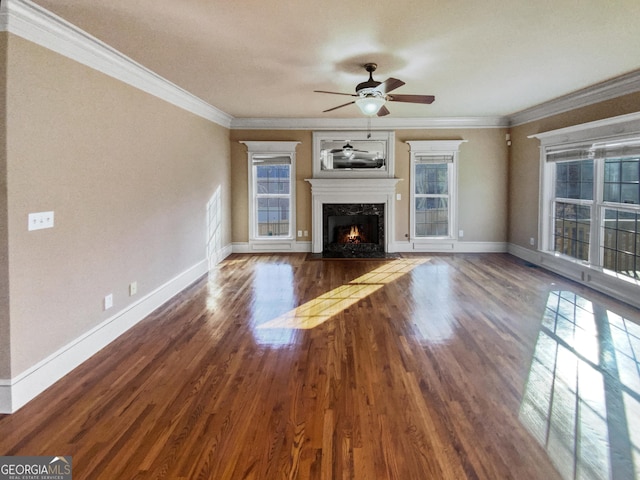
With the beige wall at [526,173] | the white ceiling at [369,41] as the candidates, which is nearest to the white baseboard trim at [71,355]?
the white ceiling at [369,41]

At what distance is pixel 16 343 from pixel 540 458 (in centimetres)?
312

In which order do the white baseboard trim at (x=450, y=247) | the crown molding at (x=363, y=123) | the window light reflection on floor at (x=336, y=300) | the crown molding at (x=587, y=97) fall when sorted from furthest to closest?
the white baseboard trim at (x=450, y=247) → the crown molding at (x=363, y=123) → the crown molding at (x=587, y=97) → the window light reflection on floor at (x=336, y=300)

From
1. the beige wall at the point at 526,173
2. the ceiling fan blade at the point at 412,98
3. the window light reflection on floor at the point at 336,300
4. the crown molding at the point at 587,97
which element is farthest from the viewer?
the beige wall at the point at 526,173

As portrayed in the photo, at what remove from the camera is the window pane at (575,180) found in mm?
5676

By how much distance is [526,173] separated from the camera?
7289 mm

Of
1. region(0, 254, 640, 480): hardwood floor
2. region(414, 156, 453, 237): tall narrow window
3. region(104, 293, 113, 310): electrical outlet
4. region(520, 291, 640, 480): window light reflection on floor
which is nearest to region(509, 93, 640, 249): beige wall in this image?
region(414, 156, 453, 237): tall narrow window

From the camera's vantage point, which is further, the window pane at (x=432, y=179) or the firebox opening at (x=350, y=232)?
the firebox opening at (x=350, y=232)

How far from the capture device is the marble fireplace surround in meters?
8.02

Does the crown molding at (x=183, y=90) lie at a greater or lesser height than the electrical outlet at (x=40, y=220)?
greater

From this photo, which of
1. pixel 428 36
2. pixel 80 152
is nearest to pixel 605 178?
pixel 428 36

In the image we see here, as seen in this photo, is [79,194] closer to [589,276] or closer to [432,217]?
[589,276]

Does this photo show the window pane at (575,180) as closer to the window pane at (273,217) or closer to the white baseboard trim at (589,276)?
the white baseboard trim at (589,276)

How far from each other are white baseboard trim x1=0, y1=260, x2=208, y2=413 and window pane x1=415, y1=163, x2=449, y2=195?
5.31m

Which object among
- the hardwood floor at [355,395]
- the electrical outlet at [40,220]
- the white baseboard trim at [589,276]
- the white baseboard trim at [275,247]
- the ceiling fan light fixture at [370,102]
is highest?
the ceiling fan light fixture at [370,102]
